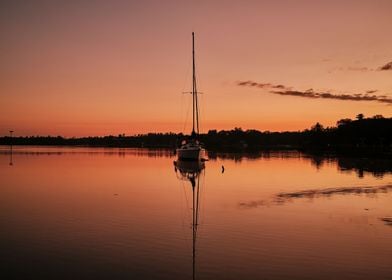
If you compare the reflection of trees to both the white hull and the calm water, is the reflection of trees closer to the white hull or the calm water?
the calm water

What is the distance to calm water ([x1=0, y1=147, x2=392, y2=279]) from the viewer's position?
1249 centimetres

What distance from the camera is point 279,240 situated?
16.1 m

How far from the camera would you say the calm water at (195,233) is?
12.5 meters

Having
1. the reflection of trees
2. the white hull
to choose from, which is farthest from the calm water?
the white hull

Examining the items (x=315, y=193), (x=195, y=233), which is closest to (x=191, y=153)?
(x=315, y=193)

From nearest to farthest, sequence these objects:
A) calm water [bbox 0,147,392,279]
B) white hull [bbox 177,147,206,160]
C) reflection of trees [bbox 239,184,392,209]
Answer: calm water [bbox 0,147,392,279] → reflection of trees [bbox 239,184,392,209] → white hull [bbox 177,147,206,160]

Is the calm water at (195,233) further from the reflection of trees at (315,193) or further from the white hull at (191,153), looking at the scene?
the white hull at (191,153)

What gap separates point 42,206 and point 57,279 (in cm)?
1337

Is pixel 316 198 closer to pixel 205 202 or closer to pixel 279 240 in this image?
pixel 205 202

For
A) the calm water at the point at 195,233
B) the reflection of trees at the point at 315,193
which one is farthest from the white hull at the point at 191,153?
the reflection of trees at the point at 315,193

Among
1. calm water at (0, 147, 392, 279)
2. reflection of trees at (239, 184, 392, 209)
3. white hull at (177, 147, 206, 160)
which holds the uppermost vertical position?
white hull at (177, 147, 206, 160)

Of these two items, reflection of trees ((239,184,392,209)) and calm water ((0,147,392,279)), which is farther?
reflection of trees ((239,184,392,209))

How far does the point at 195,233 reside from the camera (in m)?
17.3

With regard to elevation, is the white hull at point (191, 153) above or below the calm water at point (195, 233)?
above
